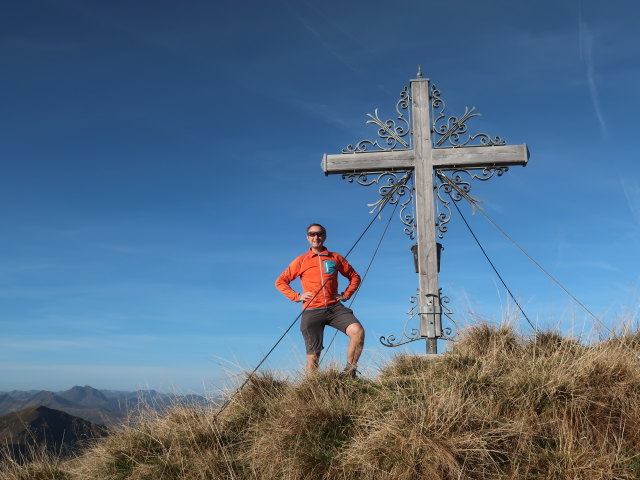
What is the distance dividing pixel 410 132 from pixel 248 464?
655 centimetres

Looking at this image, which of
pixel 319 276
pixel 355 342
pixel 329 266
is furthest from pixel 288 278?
pixel 355 342

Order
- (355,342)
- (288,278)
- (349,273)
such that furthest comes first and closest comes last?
(349,273) → (288,278) → (355,342)

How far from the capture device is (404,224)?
9.64 metres

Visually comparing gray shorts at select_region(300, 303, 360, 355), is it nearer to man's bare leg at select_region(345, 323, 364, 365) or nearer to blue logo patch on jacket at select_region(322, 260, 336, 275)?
man's bare leg at select_region(345, 323, 364, 365)

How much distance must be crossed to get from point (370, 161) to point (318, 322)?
347 centimetres

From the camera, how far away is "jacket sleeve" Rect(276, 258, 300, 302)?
26.2 ft

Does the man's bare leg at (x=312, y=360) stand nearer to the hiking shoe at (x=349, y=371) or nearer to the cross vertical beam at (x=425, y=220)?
the hiking shoe at (x=349, y=371)

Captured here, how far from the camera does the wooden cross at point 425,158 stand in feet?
31.0

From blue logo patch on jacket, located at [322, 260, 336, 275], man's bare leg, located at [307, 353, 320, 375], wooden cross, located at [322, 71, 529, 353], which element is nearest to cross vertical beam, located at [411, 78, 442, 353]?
wooden cross, located at [322, 71, 529, 353]

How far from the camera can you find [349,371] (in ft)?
23.3

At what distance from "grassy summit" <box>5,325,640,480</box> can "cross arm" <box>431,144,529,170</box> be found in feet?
12.0

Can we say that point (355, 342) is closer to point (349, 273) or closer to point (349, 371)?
point (349, 371)

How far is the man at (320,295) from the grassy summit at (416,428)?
66 cm

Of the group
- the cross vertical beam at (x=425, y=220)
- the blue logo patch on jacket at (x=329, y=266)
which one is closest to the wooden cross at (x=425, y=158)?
the cross vertical beam at (x=425, y=220)
